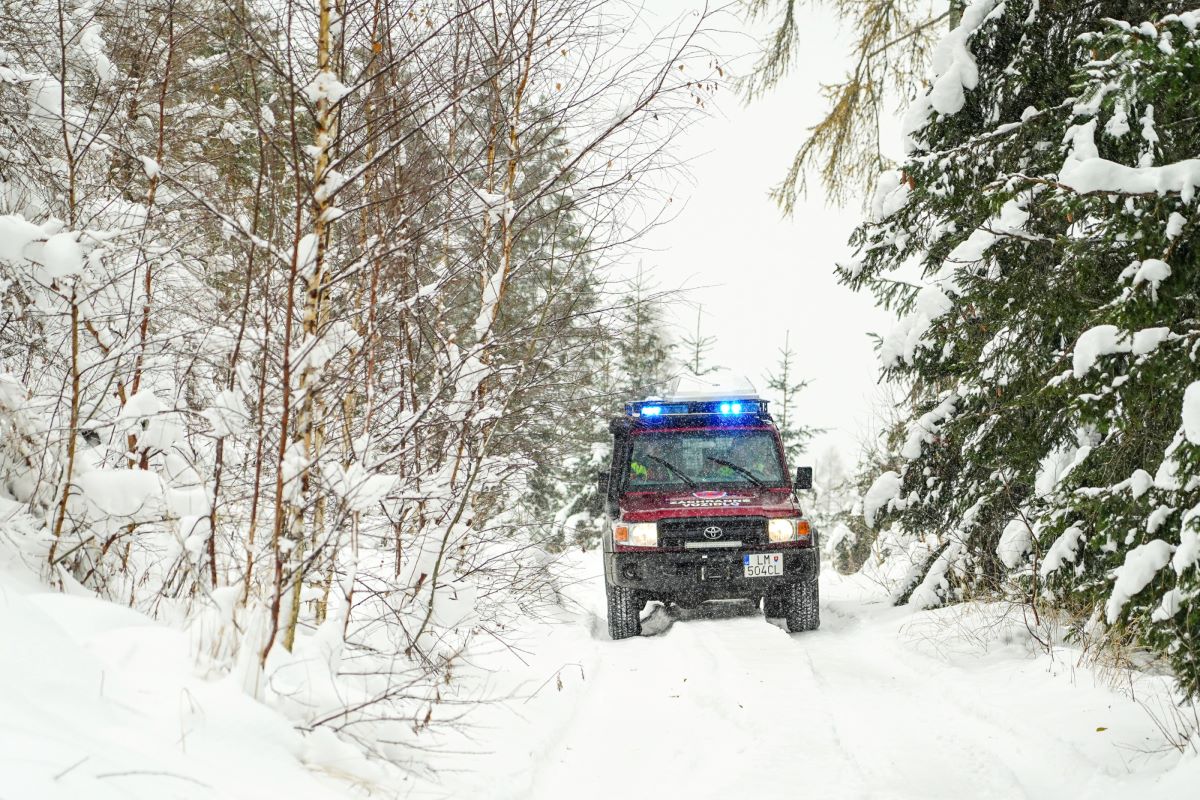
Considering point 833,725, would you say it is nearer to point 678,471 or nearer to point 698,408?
point 678,471

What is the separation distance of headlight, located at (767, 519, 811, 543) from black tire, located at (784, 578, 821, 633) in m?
0.46

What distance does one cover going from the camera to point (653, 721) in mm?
4688

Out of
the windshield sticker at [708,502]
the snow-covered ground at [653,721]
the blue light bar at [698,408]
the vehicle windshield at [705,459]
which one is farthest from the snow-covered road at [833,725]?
the blue light bar at [698,408]

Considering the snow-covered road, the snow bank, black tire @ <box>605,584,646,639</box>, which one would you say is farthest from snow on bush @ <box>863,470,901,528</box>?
the snow bank

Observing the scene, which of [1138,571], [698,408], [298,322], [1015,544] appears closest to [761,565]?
[698,408]

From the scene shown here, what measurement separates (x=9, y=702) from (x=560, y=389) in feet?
11.5

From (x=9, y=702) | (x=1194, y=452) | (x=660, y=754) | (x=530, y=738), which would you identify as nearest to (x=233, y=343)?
(x=9, y=702)

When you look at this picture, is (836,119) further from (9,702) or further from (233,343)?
(9,702)

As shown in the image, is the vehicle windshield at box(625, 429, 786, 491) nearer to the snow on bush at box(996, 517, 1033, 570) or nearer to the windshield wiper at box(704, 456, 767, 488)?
the windshield wiper at box(704, 456, 767, 488)

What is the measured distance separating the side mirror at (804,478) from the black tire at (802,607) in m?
0.90

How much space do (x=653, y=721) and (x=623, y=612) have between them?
97.6 inches

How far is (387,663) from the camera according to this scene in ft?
13.0

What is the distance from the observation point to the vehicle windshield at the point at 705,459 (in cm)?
785

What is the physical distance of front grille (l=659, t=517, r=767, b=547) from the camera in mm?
7070
